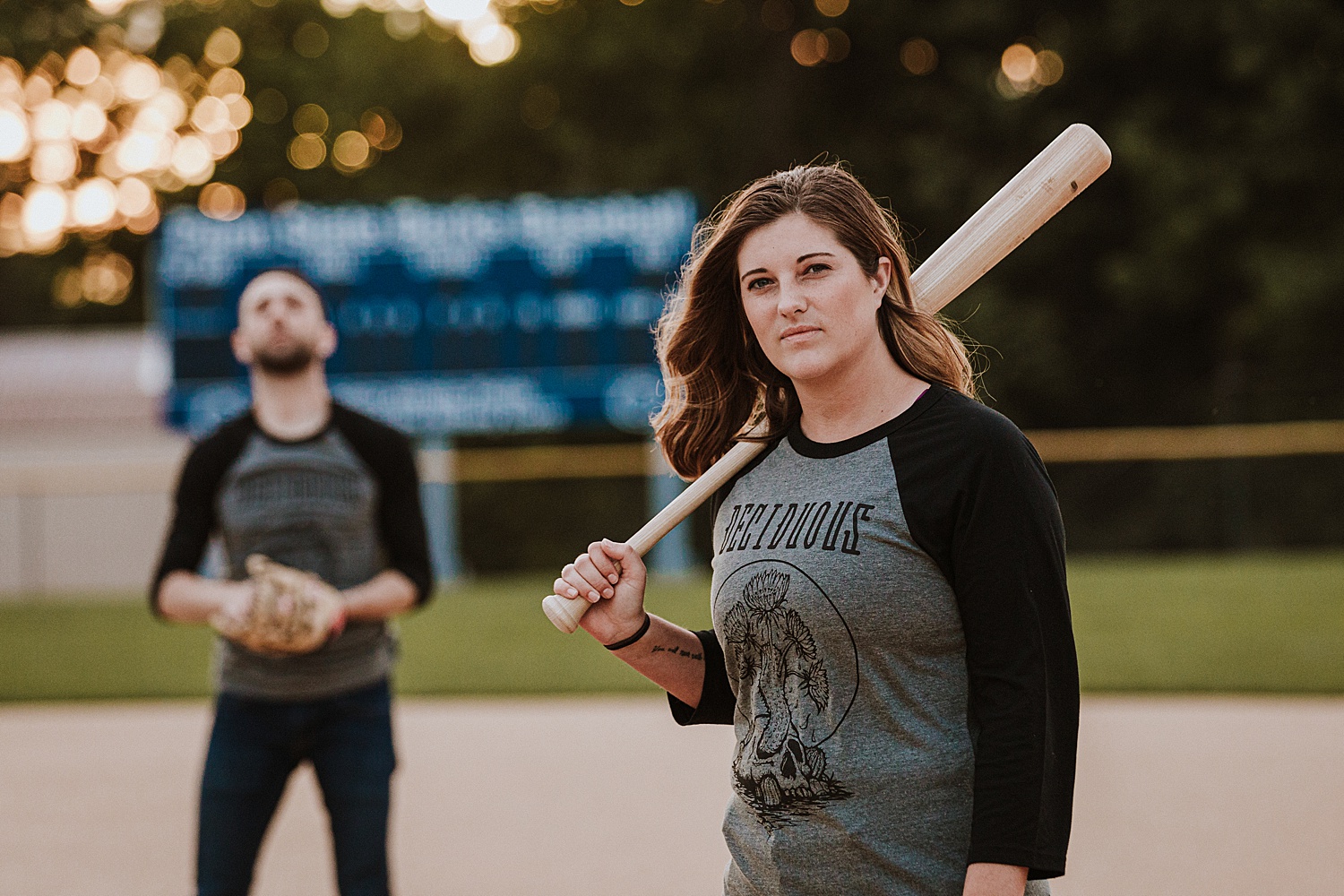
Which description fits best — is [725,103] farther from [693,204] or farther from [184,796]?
[184,796]

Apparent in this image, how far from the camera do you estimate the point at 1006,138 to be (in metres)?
21.7

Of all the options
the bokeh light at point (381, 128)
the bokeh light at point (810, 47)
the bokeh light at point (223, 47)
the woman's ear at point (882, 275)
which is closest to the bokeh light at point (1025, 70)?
the bokeh light at point (810, 47)

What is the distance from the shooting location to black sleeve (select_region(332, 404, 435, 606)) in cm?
351

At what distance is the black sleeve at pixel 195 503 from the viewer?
345 centimetres

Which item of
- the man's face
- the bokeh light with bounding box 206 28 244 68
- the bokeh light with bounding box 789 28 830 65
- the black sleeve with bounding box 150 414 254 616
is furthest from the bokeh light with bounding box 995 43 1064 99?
the black sleeve with bounding box 150 414 254 616

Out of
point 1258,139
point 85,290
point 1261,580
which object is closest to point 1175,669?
point 1261,580

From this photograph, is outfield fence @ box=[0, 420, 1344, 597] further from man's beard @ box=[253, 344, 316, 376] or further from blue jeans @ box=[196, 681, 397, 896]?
blue jeans @ box=[196, 681, 397, 896]

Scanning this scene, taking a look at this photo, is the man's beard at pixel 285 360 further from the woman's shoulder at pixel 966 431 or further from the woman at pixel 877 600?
the woman's shoulder at pixel 966 431

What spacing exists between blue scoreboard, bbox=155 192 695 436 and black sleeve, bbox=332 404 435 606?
977 cm

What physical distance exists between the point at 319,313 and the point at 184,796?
3.93 metres

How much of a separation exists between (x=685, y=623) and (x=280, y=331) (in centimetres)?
775

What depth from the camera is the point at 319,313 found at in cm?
359

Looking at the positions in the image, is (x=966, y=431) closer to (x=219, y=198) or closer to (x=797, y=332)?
(x=797, y=332)

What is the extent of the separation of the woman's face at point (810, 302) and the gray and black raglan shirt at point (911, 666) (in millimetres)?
125
